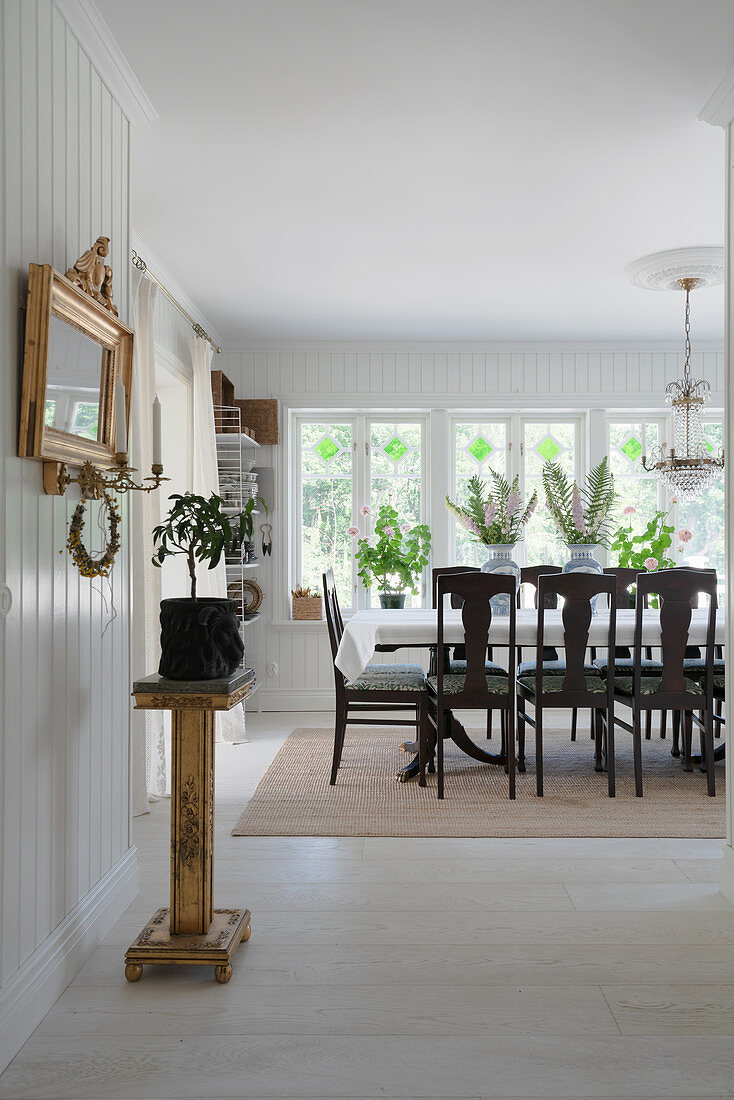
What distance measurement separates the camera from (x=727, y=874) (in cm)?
274

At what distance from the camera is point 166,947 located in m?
2.20

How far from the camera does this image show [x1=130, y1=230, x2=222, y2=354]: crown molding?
4105mm

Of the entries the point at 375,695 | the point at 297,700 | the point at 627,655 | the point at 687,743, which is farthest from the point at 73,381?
the point at 297,700

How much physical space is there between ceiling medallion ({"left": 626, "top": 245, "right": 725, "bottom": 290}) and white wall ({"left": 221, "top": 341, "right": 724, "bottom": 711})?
1.51 m

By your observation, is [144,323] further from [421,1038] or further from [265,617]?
[421,1038]

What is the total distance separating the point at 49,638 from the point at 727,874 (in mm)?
2191

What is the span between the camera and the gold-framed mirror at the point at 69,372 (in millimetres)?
1921

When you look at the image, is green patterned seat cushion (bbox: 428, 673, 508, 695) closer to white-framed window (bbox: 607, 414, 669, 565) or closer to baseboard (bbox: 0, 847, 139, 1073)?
baseboard (bbox: 0, 847, 139, 1073)

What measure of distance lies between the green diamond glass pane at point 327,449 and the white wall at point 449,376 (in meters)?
0.29

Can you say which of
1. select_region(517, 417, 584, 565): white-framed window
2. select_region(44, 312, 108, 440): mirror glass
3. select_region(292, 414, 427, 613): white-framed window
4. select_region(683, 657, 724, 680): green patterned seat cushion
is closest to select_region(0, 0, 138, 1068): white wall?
select_region(44, 312, 108, 440): mirror glass

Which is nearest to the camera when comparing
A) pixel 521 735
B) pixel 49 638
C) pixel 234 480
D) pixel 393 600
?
pixel 49 638

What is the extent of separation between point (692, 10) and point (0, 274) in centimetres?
197

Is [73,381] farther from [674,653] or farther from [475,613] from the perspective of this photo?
[674,653]

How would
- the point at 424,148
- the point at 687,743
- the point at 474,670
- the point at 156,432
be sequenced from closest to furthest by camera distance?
the point at 156,432 < the point at 424,148 < the point at 474,670 < the point at 687,743
